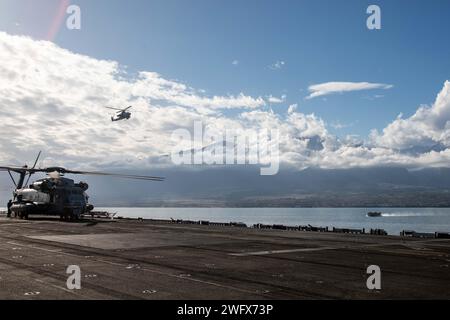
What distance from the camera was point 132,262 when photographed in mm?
21625

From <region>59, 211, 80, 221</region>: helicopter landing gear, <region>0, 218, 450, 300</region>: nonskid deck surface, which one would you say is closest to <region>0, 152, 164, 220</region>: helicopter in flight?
<region>59, 211, 80, 221</region>: helicopter landing gear

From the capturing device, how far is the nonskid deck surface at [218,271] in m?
14.5

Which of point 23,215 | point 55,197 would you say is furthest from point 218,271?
point 23,215

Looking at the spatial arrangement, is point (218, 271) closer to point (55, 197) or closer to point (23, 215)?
point (55, 197)

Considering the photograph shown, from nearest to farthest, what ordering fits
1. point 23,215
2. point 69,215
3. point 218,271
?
point 218,271 → point 69,215 → point 23,215

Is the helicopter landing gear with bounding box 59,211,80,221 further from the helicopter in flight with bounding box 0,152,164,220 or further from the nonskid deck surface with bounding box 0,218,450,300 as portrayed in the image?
the nonskid deck surface with bounding box 0,218,450,300

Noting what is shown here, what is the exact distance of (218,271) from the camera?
19000 mm

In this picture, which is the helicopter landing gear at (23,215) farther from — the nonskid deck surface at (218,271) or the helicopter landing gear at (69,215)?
the nonskid deck surface at (218,271)

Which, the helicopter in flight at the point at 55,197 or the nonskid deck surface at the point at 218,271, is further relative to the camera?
the helicopter in flight at the point at 55,197

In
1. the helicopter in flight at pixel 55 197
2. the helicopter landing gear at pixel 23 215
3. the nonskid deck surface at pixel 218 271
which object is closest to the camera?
the nonskid deck surface at pixel 218 271

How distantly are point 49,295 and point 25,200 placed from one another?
56.9 m

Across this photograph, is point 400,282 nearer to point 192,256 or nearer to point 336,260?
point 336,260

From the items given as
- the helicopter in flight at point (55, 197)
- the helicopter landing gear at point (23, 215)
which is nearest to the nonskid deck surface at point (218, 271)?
the helicopter in flight at point (55, 197)
